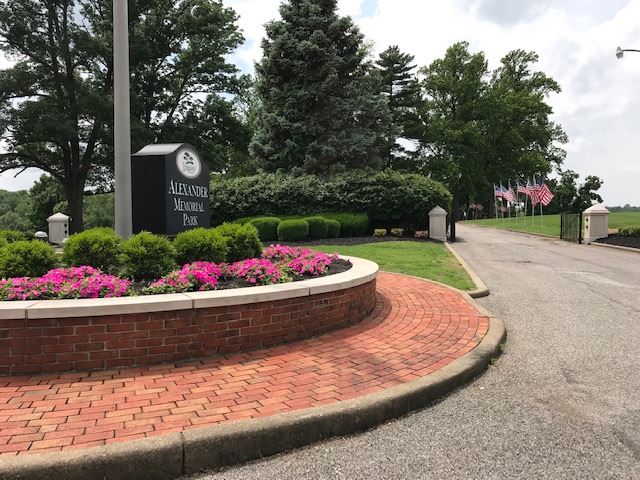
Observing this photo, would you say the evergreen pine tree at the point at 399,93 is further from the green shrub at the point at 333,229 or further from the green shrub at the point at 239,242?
the green shrub at the point at 239,242

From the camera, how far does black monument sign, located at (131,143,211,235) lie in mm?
7578

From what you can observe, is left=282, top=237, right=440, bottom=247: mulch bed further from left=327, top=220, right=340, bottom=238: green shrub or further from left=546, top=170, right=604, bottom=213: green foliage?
left=546, top=170, right=604, bottom=213: green foliage

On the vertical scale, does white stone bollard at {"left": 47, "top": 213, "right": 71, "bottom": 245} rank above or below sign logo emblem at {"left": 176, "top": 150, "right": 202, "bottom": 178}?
below

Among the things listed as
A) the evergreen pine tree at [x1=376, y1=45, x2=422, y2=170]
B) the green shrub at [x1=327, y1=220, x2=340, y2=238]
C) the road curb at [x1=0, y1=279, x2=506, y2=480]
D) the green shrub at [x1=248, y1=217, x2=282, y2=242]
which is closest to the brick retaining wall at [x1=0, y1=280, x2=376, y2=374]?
the road curb at [x1=0, y1=279, x2=506, y2=480]

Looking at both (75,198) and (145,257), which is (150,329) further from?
(75,198)

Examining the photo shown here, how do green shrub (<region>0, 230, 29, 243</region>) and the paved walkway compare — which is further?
green shrub (<region>0, 230, 29, 243</region>)

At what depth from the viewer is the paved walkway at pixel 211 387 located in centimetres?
300

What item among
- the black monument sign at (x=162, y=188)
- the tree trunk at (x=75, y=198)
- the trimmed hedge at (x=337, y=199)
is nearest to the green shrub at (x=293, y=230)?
the trimmed hedge at (x=337, y=199)

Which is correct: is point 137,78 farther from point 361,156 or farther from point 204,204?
point 204,204

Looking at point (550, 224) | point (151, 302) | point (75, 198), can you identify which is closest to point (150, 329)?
point (151, 302)

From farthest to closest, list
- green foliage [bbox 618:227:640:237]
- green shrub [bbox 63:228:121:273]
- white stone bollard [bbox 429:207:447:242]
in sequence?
1. green foliage [bbox 618:227:640:237]
2. white stone bollard [bbox 429:207:447:242]
3. green shrub [bbox 63:228:121:273]

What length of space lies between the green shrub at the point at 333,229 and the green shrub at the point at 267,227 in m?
1.87

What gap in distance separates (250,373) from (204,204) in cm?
522

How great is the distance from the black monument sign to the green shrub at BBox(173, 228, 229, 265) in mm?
1587
